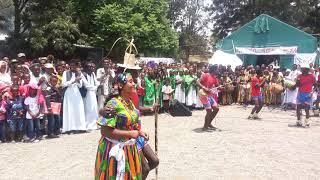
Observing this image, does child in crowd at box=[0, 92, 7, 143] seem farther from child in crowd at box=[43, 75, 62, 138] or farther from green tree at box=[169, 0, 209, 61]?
green tree at box=[169, 0, 209, 61]

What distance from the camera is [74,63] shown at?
10.8m

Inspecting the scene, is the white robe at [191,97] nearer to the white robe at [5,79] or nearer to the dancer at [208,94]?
the dancer at [208,94]

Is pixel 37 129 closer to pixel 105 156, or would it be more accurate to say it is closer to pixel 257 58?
pixel 105 156

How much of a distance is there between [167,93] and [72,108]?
15.9ft

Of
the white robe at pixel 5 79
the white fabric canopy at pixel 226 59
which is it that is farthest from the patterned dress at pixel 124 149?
the white fabric canopy at pixel 226 59

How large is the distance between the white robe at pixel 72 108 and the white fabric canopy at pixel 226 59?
37.4 feet

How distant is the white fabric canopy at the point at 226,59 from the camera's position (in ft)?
71.0

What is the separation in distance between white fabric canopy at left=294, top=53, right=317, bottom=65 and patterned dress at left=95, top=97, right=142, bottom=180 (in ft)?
55.8

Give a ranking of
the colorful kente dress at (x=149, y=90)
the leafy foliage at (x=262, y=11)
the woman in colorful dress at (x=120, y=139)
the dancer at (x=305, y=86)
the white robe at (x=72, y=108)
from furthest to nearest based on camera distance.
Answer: the leafy foliage at (x=262, y=11), the colorful kente dress at (x=149, y=90), the dancer at (x=305, y=86), the white robe at (x=72, y=108), the woman in colorful dress at (x=120, y=139)

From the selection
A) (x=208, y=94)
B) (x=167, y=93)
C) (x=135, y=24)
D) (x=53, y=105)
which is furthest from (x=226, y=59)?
(x=53, y=105)

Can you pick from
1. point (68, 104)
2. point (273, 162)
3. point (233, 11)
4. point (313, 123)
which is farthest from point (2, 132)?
point (233, 11)

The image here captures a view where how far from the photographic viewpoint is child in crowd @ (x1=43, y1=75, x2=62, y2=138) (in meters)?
10.3

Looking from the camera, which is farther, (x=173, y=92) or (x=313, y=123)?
(x=173, y=92)

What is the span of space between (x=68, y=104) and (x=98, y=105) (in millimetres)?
1596
